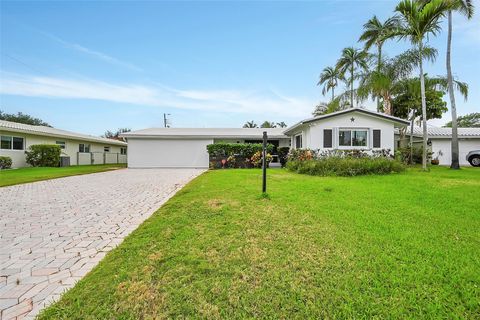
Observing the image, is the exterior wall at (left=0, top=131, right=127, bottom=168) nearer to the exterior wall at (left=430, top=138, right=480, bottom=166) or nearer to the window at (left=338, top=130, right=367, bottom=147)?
the window at (left=338, top=130, right=367, bottom=147)

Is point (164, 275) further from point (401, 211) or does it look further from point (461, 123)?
point (461, 123)

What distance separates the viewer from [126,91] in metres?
21.9

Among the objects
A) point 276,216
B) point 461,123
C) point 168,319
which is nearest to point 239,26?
point 276,216

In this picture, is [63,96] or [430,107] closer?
[430,107]

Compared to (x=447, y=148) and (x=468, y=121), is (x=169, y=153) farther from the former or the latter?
(x=468, y=121)

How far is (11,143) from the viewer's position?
16438 millimetres

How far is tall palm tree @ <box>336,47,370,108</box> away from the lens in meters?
19.9

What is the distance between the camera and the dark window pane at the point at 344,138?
1434cm

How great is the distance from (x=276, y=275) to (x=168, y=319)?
1113 millimetres

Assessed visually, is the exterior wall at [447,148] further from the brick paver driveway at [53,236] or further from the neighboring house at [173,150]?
the brick paver driveway at [53,236]

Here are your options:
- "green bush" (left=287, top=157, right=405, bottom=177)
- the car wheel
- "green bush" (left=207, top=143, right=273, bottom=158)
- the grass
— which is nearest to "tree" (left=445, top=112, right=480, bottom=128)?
the car wheel

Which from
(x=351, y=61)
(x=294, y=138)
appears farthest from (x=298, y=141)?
(x=351, y=61)

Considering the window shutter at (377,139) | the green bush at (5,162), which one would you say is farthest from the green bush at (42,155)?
the window shutter at (377,139)

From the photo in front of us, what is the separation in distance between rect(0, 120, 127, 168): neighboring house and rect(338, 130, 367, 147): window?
2160cm
